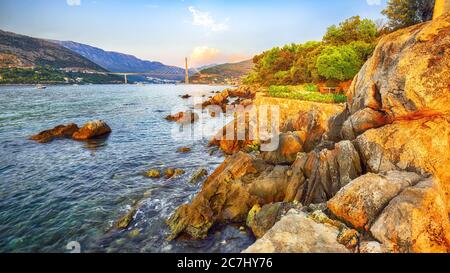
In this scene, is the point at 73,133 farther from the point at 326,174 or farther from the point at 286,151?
the point at 326,174

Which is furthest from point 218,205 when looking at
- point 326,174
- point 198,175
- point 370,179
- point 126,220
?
point 370,179

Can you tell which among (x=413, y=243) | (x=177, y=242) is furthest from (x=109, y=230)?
(x=413, y=243)

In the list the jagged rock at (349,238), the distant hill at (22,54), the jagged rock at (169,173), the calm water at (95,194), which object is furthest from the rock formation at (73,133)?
the distant hill at (22,54)

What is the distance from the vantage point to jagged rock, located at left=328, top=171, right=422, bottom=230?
789 centimetres

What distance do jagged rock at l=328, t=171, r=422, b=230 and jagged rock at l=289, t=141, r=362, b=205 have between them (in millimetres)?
1858

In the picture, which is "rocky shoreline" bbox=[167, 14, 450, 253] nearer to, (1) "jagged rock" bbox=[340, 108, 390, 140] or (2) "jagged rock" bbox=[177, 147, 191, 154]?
(1) "jagged rock" bbox=[340, 108, 390, 140]

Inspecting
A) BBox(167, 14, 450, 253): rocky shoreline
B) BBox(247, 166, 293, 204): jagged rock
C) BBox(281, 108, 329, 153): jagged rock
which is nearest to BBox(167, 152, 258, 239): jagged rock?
BBox(167, 14, 450, 253): rocky shoreline

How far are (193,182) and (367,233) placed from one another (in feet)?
40.4

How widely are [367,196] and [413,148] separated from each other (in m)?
3.56

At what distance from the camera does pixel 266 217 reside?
11094 millimetres

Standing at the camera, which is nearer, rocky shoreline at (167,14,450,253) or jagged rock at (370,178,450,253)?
jagged rock at (370,178,450,253)

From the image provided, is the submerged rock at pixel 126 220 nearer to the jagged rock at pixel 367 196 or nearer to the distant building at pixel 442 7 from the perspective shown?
the jagged rock at pixel 367 196

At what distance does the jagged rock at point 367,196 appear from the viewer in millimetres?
7895
